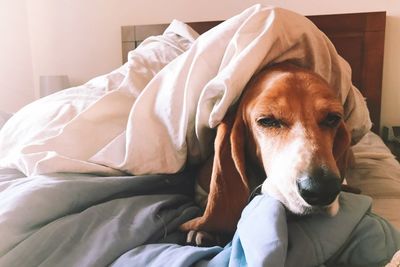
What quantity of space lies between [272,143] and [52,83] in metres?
2.35

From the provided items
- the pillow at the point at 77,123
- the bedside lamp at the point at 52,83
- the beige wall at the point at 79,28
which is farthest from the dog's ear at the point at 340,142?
the bedside lamp at the point at 52,83

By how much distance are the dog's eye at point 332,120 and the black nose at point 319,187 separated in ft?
0.53

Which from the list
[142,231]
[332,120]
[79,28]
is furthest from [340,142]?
[79,28]

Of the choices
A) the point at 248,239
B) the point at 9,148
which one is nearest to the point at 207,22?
the point at 9,148

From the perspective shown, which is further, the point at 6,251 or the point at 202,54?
the point at 202,54

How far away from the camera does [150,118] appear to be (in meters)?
0.90

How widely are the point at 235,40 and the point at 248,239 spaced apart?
48 centimetres

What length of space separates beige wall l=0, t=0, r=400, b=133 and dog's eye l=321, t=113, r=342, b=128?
6.15 feet

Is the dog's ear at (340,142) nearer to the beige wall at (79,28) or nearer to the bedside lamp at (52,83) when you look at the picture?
the beige wall at (79,28)

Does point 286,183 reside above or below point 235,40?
below

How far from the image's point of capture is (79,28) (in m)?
2.89

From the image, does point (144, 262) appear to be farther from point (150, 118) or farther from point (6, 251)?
point (150, 118)

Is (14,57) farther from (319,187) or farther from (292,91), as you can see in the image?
(319,187)

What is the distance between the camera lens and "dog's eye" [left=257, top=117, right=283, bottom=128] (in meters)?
0.73
